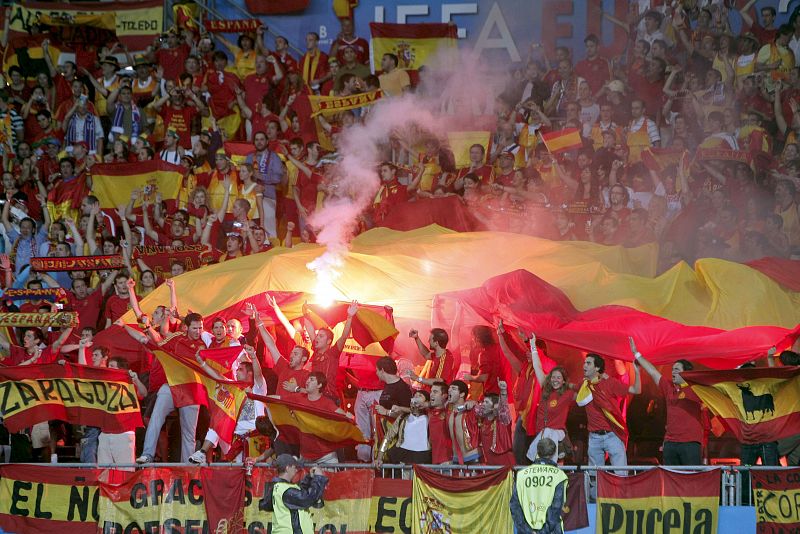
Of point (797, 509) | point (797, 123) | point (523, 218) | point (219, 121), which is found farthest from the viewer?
point (219, 121)

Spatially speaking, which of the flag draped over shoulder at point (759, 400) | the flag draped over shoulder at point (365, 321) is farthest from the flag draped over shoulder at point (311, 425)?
the flag draped over shoulder at point (759, 400)

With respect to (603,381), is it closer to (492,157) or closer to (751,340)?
(751,340)

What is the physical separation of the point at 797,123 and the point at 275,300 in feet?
24.9

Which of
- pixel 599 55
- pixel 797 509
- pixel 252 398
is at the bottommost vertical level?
pixel 797 509

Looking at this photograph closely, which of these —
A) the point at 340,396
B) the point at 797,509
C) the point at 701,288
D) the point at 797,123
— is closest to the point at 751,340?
the point at 701,288

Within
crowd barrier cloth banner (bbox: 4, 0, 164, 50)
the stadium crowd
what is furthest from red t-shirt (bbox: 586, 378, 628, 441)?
crowd barrier cloth banner (bbox: 4, 0, 164, 50)

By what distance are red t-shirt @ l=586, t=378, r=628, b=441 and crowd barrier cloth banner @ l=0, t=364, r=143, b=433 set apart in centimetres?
417

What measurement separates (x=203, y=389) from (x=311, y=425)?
131 centimetres

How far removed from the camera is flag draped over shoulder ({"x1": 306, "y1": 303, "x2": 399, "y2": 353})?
12.6m

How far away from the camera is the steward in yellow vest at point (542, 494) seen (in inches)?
368

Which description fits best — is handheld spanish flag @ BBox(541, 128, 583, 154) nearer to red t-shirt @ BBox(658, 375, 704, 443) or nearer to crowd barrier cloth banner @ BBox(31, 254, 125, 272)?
crowd barrier cloth banner @ BBox(31, 254, 125, 272)

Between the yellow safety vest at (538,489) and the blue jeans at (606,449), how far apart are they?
1.27m

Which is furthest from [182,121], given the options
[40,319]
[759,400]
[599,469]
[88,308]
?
[759,400]

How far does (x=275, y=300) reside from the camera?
1305cm
